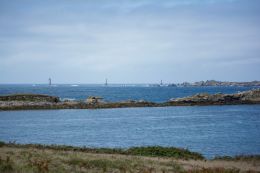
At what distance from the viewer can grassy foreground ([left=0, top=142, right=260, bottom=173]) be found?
2016cm

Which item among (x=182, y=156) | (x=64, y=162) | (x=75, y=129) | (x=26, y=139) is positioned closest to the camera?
(x=64, y=162)

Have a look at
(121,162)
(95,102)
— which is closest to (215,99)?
(95,102)

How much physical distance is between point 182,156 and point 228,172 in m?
7.65

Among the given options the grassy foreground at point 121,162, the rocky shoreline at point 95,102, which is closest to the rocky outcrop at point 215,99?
the rocky shoreline at point 95,102

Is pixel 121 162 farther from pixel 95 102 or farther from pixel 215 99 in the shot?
pixel 215 99

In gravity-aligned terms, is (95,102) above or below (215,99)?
below

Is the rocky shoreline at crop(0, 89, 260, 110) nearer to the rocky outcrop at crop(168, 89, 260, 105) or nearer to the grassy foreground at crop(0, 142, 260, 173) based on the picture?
the rocky outcrop at crop(168, 89, 260, 105)

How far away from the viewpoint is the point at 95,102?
103 metres

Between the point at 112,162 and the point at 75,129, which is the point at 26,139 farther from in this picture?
the point at 112,162

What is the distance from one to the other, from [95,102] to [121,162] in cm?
8053

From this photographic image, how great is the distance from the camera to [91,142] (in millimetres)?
38156

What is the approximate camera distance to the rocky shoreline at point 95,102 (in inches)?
3565

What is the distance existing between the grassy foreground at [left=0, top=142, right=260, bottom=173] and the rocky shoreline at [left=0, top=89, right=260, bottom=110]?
2423 inches

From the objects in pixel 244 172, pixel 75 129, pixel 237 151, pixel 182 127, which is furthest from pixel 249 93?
pixel 244 172
